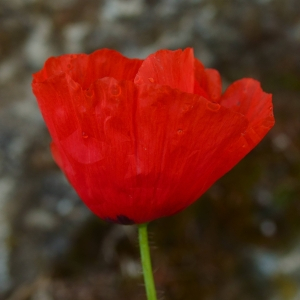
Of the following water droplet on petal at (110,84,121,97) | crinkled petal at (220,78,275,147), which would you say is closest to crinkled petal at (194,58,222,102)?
crinkled petal at (220,78,275,147)

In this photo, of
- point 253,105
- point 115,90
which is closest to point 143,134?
point 115,90

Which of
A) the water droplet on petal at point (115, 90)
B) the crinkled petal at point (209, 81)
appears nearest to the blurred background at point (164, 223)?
the crinkled petal at point (209, 81)

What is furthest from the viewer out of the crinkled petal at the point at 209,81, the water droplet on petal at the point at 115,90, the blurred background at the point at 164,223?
the blurred background at the point at 164,223

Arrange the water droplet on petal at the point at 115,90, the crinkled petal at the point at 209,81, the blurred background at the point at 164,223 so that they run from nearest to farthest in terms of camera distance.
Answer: the water droplet on petal at the point at 115,90 < the crinkled petal at the point at 209,81 < the blurred background at the point at 164,223

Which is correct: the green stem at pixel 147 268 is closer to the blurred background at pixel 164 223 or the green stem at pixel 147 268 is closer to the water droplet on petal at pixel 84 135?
the water droplet on petal at pixel 84 135

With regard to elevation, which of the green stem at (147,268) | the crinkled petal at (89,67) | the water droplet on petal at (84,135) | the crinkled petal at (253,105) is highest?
the crinkled petal at (89,67)

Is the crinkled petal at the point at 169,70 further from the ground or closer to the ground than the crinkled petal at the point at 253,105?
further from the ground

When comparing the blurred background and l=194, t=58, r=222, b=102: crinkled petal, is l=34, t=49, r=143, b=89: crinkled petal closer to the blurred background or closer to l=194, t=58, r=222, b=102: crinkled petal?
l=194, t=58, r=222, b=102: crinkled petal

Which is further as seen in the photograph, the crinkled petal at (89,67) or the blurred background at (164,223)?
the blurred background at (164,223)
